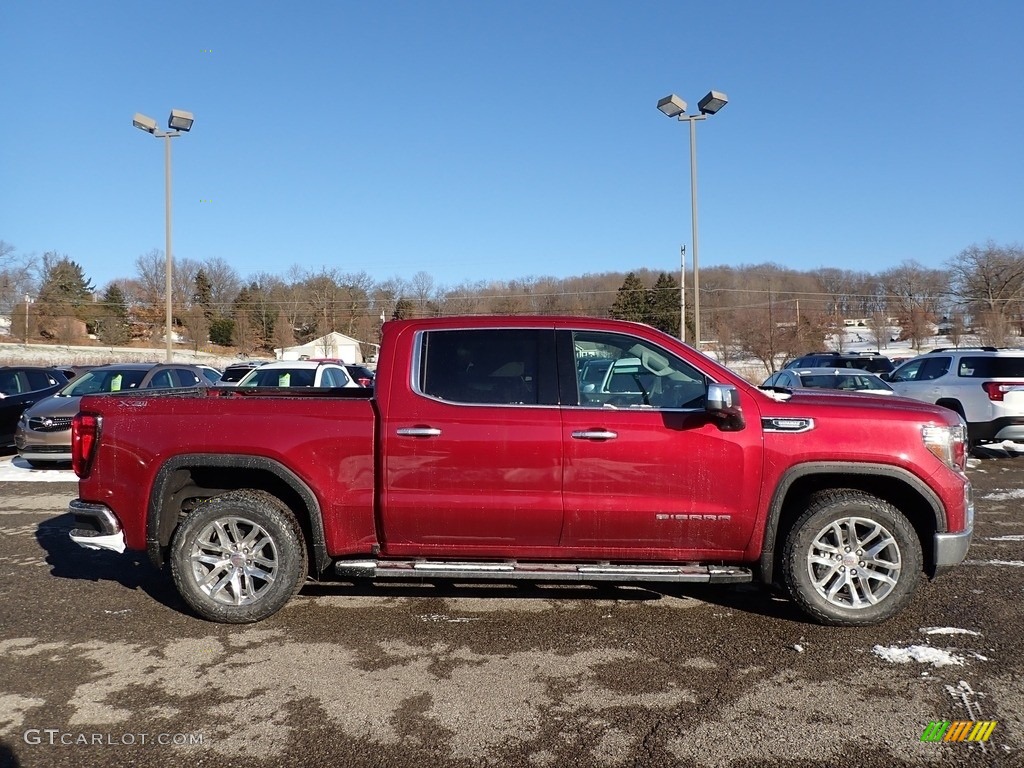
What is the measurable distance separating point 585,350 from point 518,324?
0.47 metres

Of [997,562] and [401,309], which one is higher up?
[401,309]

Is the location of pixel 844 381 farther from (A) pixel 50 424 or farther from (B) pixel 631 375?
(A) pixel 50 424

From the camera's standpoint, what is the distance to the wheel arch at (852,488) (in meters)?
4.37

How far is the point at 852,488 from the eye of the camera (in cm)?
459

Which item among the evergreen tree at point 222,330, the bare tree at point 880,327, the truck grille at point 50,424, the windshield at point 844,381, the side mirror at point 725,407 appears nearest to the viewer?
the side mirror at point 725,407

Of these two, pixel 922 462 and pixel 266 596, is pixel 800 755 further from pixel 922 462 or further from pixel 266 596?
pixel 266 596

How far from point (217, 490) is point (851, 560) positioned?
4.08 m

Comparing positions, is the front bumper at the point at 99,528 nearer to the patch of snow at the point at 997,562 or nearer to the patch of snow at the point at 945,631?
the patch of snow at the point at 945,631

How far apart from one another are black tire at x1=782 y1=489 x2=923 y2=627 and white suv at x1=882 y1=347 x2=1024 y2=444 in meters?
7.88

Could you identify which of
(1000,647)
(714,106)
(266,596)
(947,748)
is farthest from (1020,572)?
(714,106)

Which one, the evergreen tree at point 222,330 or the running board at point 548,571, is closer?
the running board at point 548,571

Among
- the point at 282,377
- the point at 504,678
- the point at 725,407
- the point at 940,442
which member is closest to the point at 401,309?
the point at 282,377

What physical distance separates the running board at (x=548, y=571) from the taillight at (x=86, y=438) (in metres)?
1.75

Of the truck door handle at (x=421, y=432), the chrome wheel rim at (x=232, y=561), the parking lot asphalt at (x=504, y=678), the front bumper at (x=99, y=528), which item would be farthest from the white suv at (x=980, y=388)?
the front bumper at (x=99, y=528)
